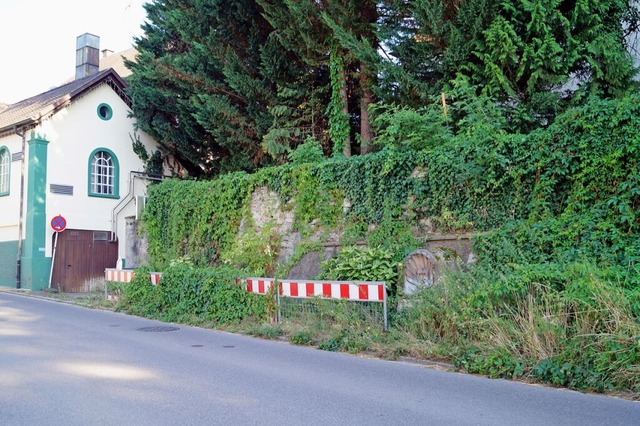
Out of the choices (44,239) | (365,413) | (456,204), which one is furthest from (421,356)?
(44,239)

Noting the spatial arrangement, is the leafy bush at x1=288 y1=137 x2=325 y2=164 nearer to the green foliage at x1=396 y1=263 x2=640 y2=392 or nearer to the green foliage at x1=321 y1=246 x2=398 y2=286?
the green foliage at x1=321 y1=246 x2=398 y2=286

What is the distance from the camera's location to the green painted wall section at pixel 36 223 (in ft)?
74.7

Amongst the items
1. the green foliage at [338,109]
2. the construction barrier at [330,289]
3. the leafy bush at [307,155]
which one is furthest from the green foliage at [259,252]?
the green foliage at [338,109]

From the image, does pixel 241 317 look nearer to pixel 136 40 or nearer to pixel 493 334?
pixel 493 334

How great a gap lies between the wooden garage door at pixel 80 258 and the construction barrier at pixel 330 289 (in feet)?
46.9

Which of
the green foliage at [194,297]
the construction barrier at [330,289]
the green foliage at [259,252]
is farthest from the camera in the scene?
the green foliage at [259,252]

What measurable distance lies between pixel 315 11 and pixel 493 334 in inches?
A: 437

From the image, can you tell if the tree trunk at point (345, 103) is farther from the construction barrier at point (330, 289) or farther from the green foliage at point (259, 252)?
the construction barrier at point (330, 289)

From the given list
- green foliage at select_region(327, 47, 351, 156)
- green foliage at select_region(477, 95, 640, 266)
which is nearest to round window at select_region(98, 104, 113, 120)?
green foliage at select_region(327, 47, 351, 156)

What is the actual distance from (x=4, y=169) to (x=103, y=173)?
4.32 meters

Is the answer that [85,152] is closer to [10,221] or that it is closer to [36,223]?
[36,223]

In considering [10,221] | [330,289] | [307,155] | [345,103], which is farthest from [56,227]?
[330,289]

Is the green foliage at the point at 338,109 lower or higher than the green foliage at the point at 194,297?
higher

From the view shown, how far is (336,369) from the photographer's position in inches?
307
